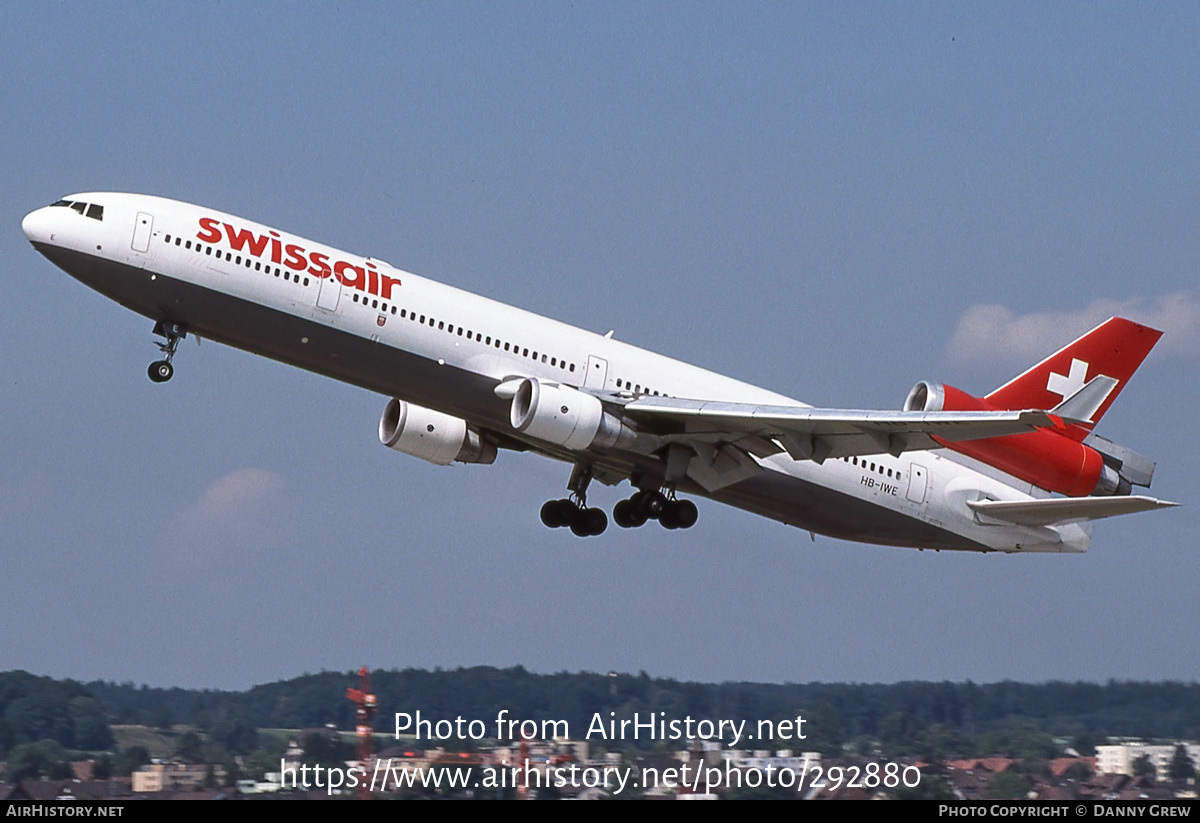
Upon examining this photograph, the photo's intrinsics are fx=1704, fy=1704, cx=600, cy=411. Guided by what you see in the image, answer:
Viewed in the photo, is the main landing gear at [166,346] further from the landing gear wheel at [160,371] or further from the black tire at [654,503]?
the black tire at [654,503]

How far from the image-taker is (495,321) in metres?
40.0

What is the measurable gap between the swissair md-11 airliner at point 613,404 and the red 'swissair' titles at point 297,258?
0.14 ft

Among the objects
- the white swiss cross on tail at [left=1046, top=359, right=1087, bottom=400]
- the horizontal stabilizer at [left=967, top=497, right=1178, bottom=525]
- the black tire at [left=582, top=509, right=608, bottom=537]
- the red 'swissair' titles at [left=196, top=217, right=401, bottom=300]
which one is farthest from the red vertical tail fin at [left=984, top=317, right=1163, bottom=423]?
the red 'swissair' titles at [left=196, top=217, right=401, bottom=300]

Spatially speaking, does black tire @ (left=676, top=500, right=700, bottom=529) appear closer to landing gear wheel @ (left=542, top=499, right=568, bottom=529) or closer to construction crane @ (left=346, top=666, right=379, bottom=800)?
landing gear wheel @ (left=542, top=499, right=568, bottom=529)

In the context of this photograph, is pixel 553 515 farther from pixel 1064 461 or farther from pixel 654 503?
pixel 1064 461

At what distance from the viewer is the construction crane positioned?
4388 cm

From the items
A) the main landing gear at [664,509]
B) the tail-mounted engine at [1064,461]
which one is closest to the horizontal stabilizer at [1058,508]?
the tail-mounted engine at [1064,461]

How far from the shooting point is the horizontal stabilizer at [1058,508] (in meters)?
41.6

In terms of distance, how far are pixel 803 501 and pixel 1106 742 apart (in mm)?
11472

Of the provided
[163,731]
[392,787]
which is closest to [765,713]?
[392,787]

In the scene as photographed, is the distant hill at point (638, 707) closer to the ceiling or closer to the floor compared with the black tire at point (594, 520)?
closer to the floor

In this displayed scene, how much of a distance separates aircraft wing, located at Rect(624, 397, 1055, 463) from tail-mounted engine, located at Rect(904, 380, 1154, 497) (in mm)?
5487

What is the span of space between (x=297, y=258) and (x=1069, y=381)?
21176 millimetres

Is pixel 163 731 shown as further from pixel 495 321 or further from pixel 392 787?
pixel 495 321
